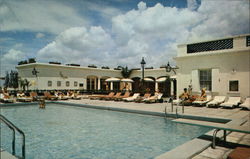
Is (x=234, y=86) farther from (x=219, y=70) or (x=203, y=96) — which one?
(x=203, y=96)

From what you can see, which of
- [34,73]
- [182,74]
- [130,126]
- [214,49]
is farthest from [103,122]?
[34,73]

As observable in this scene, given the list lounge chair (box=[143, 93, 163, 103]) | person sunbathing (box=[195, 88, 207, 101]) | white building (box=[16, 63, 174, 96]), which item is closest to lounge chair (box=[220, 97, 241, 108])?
person sunbathing (box=[195, 88, 207, 101])

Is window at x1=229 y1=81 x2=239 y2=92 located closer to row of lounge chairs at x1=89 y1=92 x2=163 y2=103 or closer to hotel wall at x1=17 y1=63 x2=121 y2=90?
row of lounge chairs at x1=89 y1=92 x2=163 y2=103

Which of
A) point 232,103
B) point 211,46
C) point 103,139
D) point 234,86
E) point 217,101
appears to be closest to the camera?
point 103,139

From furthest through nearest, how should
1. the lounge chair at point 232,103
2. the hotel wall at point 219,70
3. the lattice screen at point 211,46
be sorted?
1. the lattice screen at point 211,46
2. the hotel wall at point 219,70
3. the lounge chair at point 232,103

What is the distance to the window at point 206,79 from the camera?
13039mm

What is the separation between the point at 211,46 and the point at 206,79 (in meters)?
2.30

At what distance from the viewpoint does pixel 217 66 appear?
41.0ft

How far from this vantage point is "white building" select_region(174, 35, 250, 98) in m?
11.5

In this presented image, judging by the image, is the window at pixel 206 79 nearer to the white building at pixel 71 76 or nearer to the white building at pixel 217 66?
the white building at pixel 217 66

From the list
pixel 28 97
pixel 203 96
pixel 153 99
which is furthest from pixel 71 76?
pixel 203 96

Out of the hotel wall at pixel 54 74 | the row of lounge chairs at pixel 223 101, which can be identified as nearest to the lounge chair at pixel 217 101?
the row of lounge chairs at pixel 223 101

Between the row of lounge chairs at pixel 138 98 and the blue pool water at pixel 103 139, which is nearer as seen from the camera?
the blue pool water at pixel 103 139

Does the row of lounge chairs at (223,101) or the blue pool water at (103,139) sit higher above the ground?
the row of lounge chairs at (223,101)
